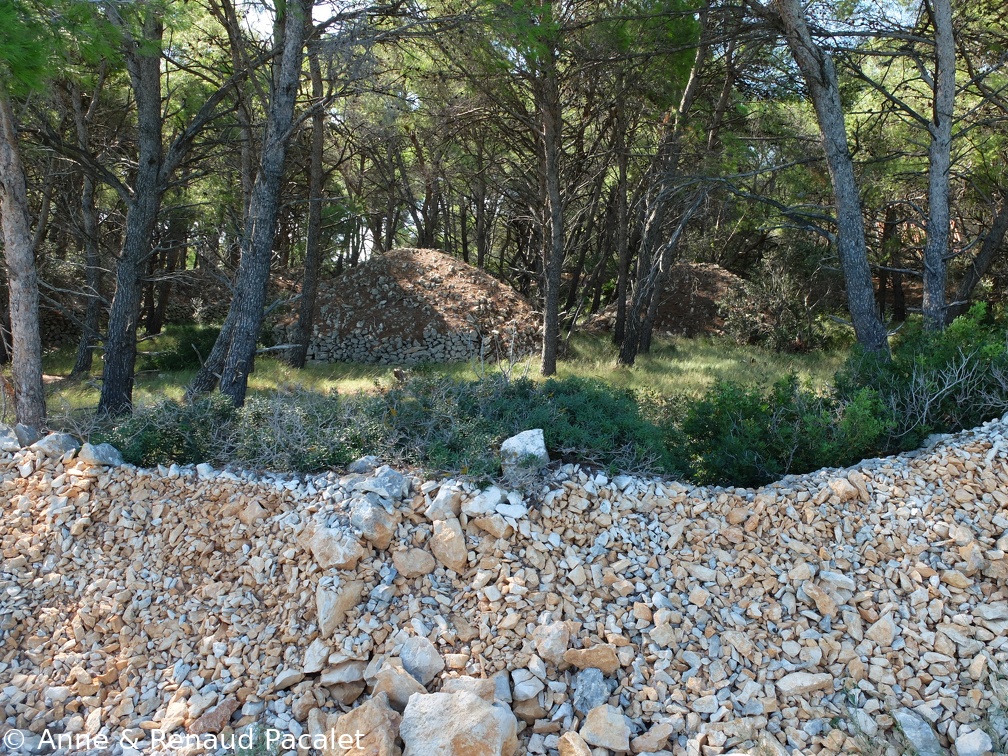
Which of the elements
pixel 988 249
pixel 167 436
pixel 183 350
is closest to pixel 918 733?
pixel 167 436

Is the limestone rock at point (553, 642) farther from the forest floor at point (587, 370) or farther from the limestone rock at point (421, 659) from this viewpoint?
the forest floor at point (587, 370)

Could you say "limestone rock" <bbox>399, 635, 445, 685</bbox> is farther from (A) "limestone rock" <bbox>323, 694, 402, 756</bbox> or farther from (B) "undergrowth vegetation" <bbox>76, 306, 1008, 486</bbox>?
(B) "undergrowth vegetation" <bbox>76, 306, 1008, 486</bbox>

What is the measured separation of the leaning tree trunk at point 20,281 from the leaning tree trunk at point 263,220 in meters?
1.80

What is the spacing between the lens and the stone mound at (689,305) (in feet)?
53.1

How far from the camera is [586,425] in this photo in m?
5.56

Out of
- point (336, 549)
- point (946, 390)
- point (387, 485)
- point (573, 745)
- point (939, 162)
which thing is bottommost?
point (573, 745)

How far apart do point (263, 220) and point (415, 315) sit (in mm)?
7108

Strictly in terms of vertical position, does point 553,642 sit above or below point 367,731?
above

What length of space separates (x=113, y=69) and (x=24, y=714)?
10612 millimetres

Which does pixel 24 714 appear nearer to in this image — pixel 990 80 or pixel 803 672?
pixel 803 672

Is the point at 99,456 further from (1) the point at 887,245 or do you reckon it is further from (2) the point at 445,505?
(1) the point at 887,245

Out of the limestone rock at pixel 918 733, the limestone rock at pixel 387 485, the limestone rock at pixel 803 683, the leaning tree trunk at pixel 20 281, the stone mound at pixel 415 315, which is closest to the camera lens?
the limestone rock at pixel 918 733

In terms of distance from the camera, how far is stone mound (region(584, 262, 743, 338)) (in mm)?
16188

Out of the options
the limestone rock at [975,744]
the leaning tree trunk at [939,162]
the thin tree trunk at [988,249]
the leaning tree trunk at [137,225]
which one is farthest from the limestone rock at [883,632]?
the thin tree trunk at [988,249]
